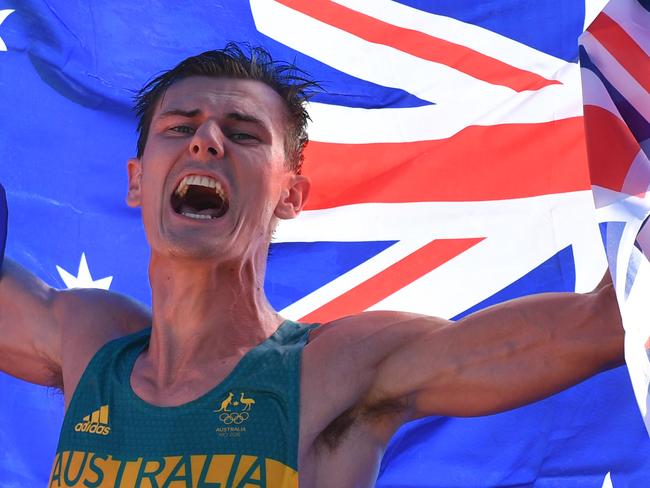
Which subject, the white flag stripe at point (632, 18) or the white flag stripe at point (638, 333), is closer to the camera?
the white flag stripe at point (638, 333)

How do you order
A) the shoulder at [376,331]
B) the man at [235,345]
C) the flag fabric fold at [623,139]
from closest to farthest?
the flag fabric fold at [623,139] < the man at [235,345] < the shoulder at [376,331]

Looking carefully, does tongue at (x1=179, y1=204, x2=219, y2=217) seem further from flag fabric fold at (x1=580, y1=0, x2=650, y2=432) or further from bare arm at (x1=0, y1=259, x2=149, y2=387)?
flag fabric fold at (x1=580, y1=0, x2=650, y2=432)

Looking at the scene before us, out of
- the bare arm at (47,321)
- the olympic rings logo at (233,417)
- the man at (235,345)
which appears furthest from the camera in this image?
the bare arm at (47,321)

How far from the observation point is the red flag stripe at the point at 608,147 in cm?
305

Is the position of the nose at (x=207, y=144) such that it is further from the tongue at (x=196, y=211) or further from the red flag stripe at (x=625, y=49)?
the red flag stripe at (x=625, y=49)

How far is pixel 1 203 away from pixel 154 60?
107cm

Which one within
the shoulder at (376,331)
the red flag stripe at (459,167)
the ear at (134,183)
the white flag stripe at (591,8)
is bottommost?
the shoulder at (376,331)

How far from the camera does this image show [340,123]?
494 cm

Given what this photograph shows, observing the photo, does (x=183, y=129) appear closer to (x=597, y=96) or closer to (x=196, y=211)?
(x=196, y=211)

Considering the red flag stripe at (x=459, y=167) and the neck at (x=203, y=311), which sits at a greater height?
the red flag stripe at (x=459, y=167)

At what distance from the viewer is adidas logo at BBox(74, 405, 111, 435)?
353cm

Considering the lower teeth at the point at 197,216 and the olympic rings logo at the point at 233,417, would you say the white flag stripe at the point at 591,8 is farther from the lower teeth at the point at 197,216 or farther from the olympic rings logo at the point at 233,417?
the olympic rings logo at the point at 233,417

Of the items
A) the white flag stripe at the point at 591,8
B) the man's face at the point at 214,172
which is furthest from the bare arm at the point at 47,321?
the white flag stripe at the point at 591,8

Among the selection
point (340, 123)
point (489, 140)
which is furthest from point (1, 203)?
point (489, 140)
